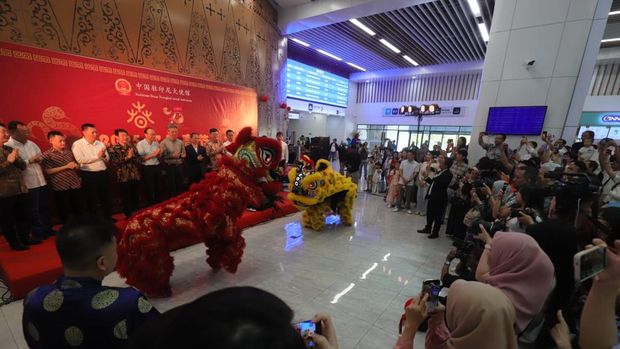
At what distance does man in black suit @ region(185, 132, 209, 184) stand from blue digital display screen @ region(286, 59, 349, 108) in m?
6.77

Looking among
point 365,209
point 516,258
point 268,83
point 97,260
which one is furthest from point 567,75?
point 97,260

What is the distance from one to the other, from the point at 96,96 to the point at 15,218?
1863 millimetres

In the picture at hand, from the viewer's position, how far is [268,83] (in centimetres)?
731

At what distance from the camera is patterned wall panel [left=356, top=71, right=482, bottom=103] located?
38.8 feet

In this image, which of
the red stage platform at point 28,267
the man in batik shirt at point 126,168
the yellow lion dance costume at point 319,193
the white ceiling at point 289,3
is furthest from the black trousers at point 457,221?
the white ceiling at point 289,3

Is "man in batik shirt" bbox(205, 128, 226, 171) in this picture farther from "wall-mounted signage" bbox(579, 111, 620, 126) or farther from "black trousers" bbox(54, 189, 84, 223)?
"wall-mounted signage" bbox(579, 111, 620, 126)

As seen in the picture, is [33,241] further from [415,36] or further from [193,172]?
[415,36]

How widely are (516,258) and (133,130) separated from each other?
16.5 ft

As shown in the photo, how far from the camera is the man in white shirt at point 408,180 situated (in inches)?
213

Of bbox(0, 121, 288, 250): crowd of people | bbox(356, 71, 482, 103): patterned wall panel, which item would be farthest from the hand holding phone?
bbox(356, 71, 482, 103): patterned wall panel

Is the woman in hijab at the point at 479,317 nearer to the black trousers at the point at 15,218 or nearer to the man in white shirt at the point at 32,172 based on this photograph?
the black trousers at the point at 15,218

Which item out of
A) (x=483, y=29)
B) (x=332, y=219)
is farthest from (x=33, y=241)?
(x=483, y=29)

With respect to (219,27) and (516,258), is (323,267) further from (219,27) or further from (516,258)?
(219,27)

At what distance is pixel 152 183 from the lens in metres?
4.22
